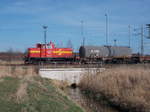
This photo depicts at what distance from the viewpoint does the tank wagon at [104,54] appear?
4519 centimetres

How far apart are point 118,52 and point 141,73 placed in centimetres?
2183

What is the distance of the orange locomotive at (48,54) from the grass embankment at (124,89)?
11085 millimetres

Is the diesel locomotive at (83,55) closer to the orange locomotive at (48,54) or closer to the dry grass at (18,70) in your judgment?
the orange locomotive at (48,54)

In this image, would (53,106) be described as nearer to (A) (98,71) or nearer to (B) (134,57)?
(A) (98,71)

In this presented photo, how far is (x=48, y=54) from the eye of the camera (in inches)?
1677

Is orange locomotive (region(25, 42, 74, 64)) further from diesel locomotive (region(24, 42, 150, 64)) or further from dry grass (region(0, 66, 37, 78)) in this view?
dry grass (region(0, 66, 37, 78))

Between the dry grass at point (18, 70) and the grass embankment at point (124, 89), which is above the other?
the dry grass at point (18, 70)

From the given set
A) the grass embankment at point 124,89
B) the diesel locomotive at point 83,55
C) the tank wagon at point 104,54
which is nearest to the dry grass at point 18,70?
the grass embankment at point 124,89

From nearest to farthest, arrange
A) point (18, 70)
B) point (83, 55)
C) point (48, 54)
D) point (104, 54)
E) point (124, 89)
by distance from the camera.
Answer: point (124, 89), point (18, 70), point (48, 54), point (83, 55), point (104, 54)

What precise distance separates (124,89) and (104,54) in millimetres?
24016

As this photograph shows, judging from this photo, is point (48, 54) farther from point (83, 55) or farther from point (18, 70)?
point (18, 70)

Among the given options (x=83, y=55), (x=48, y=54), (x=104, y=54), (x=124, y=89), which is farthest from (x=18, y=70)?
(x=104, y=54)

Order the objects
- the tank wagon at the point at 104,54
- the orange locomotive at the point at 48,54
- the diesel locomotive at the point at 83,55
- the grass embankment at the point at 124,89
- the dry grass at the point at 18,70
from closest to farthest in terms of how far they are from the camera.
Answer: the grass embankment at the point at 124,89 < the dry grass at the point at 18,70 < the orange locomotive at the point at 48,54 < the diesel locomotive at the point at 83,55 < the tank wagon at the point at 104,54

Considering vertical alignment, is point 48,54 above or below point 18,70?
above
